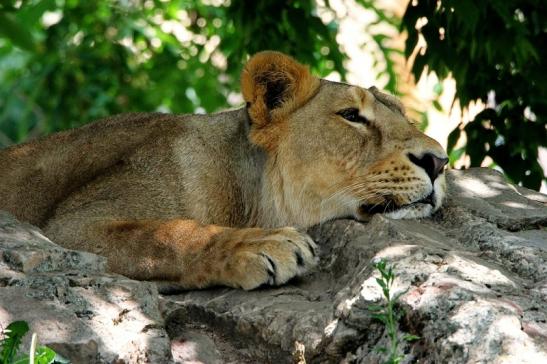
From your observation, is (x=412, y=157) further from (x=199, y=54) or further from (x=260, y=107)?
(x=199, y=54)

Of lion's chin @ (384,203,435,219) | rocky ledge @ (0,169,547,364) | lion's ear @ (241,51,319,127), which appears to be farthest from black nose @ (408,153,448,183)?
lion's ear @ (241,51,319,127)

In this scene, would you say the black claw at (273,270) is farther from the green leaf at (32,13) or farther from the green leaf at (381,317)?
the green leaf at (32,13)

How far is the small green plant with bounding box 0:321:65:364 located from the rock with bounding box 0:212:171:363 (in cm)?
11

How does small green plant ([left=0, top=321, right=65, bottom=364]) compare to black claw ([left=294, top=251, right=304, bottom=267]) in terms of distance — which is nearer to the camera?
small green plant ([left=0, top=321, right=65, bottom=364])

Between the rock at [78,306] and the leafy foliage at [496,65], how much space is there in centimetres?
280

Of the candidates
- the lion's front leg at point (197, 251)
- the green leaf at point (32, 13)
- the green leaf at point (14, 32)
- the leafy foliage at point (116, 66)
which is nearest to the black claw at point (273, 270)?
the lion's front leg at point (197, 251)

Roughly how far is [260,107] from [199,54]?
5267 mm

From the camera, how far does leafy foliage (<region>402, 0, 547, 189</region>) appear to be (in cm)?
616

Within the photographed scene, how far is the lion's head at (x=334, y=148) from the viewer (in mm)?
5027

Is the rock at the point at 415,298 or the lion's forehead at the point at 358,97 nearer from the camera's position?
the rock at the point at 415,298

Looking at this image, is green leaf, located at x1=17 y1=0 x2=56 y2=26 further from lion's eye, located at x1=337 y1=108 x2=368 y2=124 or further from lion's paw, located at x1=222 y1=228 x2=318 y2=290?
lion's paw, located at x1=222 y1=228 x2=318 y2=290

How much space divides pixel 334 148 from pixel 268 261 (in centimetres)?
128

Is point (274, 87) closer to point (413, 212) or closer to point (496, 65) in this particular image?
point (413, 212)

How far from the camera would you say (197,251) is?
4535 mm
